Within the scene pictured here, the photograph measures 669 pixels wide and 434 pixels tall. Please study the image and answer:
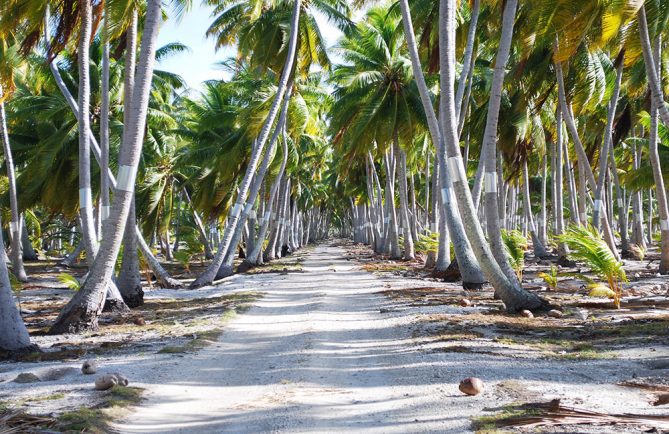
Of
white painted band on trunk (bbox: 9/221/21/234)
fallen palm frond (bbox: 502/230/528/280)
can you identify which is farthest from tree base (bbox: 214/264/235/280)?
fallen palm frond (bbox: 502/230/528/280)

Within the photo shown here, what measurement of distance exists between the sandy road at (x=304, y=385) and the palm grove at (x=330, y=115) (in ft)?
8.72

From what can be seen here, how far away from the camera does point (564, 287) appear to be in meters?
15.0

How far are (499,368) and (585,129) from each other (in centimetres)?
2305

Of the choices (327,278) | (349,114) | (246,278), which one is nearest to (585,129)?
(349,114)

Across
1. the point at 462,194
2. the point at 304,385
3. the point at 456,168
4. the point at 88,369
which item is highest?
the point at 456,168

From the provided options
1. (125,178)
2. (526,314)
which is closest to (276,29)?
(125,178)

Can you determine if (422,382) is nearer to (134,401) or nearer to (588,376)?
(588,376)

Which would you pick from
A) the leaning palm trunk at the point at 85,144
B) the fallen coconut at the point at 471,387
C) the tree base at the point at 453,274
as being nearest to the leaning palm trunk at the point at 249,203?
the tree base at the point at 453,274

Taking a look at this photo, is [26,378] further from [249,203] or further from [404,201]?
[404,201]

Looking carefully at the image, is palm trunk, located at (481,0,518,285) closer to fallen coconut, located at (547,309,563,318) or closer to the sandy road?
fallen coconut, located at (547,309,563,318)

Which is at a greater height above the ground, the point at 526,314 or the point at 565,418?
the point at 526,314

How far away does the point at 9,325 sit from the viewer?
8.00m

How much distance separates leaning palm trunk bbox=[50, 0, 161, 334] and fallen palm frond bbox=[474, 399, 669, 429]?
23.1 ft

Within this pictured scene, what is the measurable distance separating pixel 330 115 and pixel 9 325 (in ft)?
65.2
